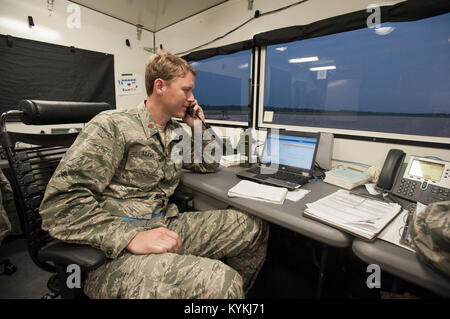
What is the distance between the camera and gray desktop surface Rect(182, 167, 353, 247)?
0.79 m

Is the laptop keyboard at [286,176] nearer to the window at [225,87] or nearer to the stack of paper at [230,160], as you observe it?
the stack of paper at [230,160]

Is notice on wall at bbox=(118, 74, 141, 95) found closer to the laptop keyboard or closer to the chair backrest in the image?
the chair backrest

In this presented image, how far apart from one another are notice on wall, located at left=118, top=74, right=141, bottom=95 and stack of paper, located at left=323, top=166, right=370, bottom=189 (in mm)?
2589

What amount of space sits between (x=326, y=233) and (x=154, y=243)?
25.6 inches

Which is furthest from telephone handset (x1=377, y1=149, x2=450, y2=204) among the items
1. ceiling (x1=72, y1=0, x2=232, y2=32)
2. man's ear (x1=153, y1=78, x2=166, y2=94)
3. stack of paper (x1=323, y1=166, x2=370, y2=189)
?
ceiling (x1=72, y1=0, x2=232, y2=32)

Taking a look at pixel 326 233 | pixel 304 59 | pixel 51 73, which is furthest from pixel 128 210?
pixel 51 73

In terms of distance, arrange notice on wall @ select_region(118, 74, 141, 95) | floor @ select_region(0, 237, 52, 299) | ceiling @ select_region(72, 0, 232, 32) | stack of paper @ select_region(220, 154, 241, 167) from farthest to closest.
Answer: notice on wall @ select_region(118, 74, 141, 95)
ceiling @ select_region(72, 0, 232, 32)
stack of paper @ select_region(220, 154, 241, 167)
floor @ select_region(0, 237, 52, 299)

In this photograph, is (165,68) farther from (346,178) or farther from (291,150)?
(346,178)

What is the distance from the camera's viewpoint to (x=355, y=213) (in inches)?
34.5

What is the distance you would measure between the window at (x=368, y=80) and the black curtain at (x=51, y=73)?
1.90 meters

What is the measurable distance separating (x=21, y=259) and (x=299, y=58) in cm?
272

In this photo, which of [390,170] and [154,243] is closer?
[154,243]
